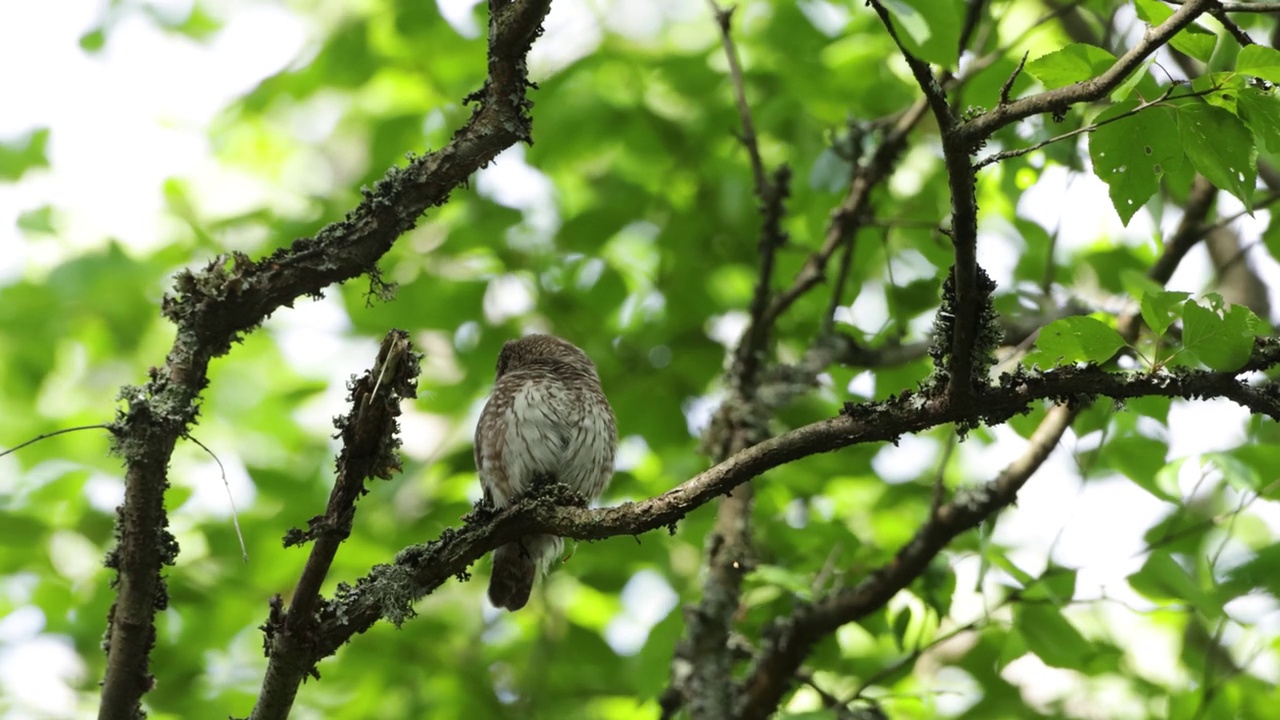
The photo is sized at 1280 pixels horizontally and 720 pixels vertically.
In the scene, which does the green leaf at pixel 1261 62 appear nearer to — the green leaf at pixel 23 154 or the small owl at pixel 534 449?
the small owl at pixel 534 449

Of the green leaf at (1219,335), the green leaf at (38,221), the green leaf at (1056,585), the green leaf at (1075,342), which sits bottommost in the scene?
the green leaf at (1219,335)

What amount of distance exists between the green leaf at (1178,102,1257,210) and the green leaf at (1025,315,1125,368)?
33 cm

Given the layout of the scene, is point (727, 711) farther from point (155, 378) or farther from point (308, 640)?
point (155, 378)

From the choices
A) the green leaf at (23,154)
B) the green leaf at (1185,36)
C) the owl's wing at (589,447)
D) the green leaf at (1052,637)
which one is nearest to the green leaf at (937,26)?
the green leaf at (1185,36)

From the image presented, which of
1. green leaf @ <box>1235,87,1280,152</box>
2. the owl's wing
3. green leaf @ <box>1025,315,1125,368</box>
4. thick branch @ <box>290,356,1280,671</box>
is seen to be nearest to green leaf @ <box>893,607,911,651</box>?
the owl's wing

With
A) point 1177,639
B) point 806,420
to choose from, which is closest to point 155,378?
point 806,420

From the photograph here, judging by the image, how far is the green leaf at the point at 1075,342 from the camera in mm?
2125

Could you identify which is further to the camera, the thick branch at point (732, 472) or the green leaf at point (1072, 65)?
the thick branch at point (732, 472)

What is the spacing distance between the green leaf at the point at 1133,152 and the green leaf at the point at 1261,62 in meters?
0.16

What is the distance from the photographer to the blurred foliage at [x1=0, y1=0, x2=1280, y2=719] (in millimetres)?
4480

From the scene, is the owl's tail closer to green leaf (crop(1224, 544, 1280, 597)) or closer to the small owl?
the small owl

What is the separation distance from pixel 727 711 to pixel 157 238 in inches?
189

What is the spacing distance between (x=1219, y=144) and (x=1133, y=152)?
5.9 inches

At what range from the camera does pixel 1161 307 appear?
219 cm
